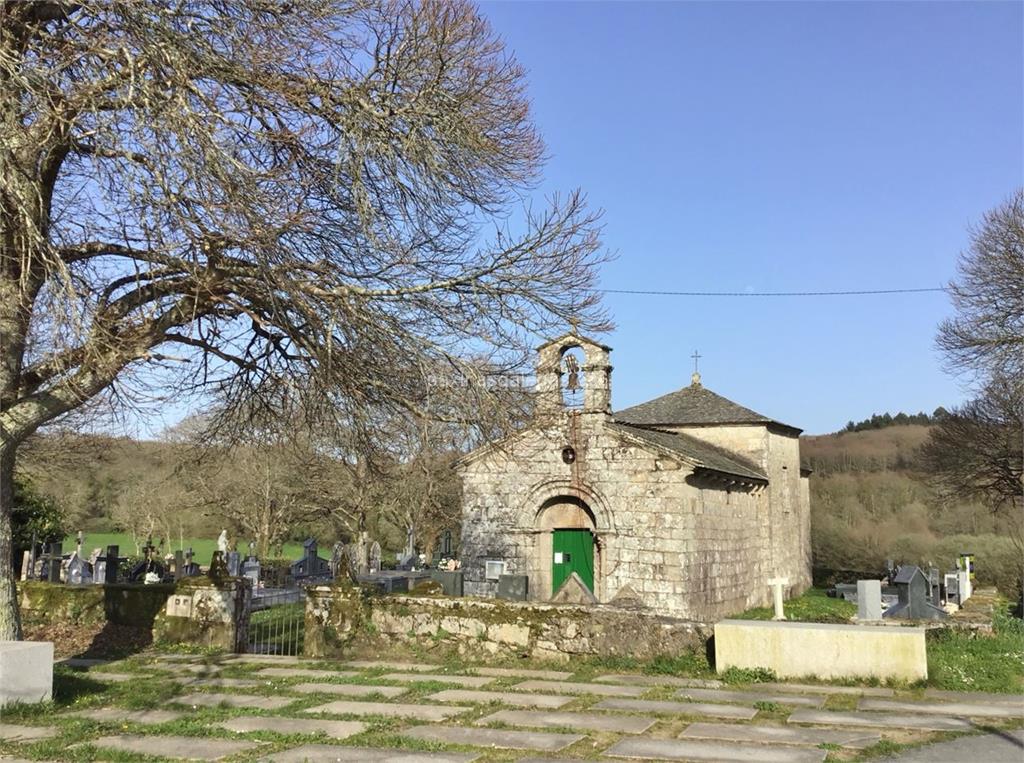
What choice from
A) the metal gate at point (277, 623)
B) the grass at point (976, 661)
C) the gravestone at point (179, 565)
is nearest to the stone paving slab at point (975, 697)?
the grass at point (976, 661)

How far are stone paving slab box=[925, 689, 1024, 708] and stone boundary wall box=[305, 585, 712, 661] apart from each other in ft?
8.00

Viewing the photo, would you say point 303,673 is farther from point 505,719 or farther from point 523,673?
point 505,719

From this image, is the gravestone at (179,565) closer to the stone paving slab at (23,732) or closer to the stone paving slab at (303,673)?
the stone paving slab at (303,673)

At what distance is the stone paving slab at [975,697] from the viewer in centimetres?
778

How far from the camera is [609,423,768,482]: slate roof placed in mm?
20312

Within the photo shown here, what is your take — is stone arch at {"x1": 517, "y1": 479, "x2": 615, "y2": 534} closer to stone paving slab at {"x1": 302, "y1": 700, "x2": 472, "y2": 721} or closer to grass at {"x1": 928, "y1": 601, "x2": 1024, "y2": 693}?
grass at {"x1": 928, "y1": 601, "x2": 1024, "y2": 693}

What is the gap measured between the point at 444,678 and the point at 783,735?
4059mm

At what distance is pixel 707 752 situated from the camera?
5938 mm

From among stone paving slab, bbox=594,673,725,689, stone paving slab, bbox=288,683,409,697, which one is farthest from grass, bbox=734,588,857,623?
stone paving slab, bbox=288,683,409,697

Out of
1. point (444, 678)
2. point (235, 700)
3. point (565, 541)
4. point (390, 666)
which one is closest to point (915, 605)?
point (565, 541)

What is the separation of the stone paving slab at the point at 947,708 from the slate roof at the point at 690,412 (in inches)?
747

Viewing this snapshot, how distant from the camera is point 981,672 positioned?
9070 mm

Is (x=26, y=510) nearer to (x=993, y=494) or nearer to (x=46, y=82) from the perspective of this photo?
(x=46, y=82)

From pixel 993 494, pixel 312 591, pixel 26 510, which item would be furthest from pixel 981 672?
pixel 26 510
